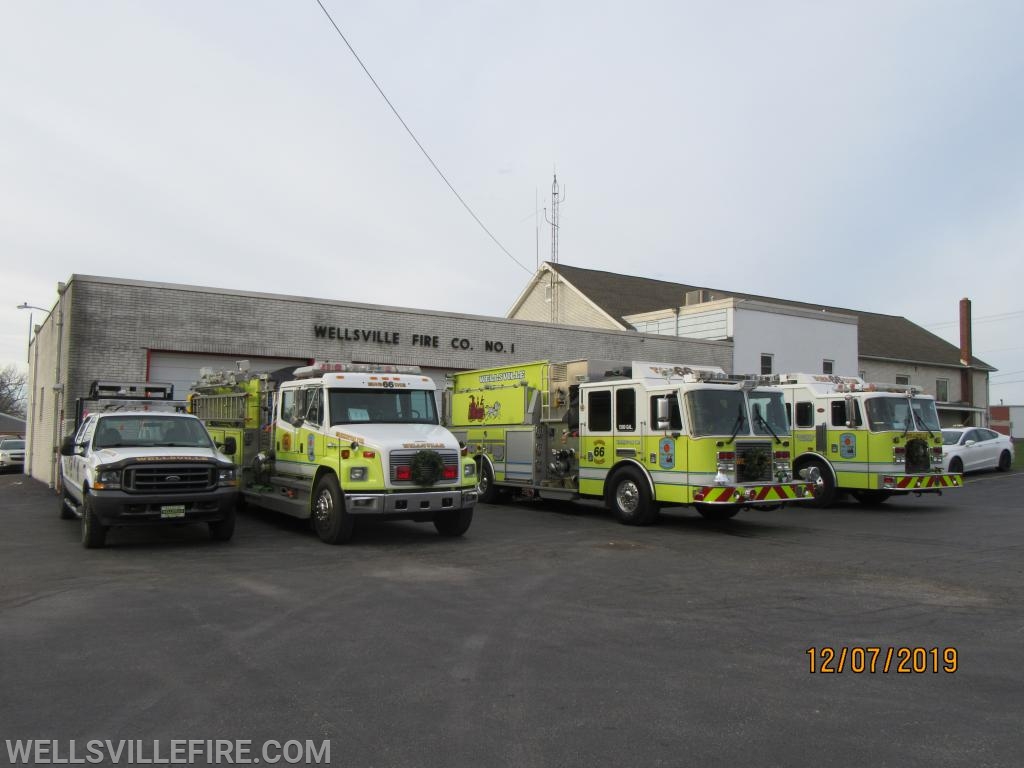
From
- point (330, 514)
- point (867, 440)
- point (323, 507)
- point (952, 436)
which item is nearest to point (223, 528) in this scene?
point (323, 507)

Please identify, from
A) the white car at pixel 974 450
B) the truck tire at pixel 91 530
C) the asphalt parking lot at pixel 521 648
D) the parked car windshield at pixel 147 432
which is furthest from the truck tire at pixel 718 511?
the white car at pixel 974 450

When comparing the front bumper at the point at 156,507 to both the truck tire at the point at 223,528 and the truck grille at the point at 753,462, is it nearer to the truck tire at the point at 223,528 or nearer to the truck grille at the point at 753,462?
the truck tire at the point at 223,528

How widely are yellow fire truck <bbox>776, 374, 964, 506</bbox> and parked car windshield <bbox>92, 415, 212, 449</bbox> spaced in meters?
12.4

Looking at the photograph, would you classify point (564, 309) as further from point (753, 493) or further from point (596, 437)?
point (753, 493)

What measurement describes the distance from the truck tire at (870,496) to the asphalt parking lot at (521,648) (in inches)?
234

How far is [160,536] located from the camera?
41.9ft

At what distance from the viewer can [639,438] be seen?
47.8 ft

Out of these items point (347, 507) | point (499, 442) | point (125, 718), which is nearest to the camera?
point (125, 718)

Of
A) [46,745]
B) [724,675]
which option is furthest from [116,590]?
[724,675]

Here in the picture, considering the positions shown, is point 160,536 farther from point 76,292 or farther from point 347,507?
point 76,292

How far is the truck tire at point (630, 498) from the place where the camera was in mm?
14367

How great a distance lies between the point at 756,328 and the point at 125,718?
30983 millimetres

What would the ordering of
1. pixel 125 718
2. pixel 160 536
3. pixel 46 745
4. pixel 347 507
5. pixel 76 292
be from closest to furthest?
pixel 46 745, pixel 125 718, pixel 347 507, pixel 160 536, pixel 76 292

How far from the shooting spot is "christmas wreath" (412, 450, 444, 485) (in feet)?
39.1
